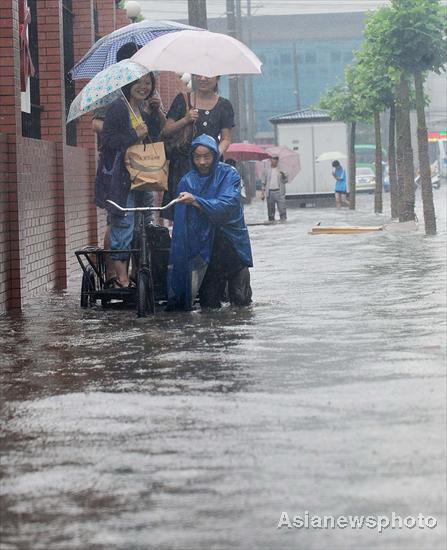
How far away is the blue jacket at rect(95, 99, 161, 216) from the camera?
1395cm

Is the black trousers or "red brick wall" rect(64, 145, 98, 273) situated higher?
"red brick wall" rect(64, 145, 98, 273)

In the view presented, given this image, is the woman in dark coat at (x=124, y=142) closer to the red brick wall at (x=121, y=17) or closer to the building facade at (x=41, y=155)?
the building facade at (x=41, y=155)

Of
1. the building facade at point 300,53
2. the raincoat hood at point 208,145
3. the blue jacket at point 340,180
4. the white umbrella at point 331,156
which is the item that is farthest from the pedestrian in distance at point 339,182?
the building facade at point 300,53

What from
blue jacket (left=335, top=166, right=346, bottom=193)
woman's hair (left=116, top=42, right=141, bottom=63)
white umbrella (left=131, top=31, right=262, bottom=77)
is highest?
woman's hair (left=116, top=42, right=141, bottom=63)

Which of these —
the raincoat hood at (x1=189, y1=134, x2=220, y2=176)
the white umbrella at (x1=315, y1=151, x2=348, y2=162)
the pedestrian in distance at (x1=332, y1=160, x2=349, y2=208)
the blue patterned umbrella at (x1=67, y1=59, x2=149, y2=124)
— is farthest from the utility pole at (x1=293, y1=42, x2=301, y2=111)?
the raincoat hood at (x1=189, y1=134, x2=220, y2=176)

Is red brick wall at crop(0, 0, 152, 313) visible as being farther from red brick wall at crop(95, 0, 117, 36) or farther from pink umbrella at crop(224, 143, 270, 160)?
pink umbrella at crop(224, 143, 270, 160)

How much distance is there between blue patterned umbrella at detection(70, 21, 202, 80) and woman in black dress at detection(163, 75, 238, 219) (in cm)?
115

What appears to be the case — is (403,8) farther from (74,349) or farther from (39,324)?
(74,349)

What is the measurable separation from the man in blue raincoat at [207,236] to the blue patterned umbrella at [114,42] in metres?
2.38

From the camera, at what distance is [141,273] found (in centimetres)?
1303

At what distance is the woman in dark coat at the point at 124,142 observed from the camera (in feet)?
45.7

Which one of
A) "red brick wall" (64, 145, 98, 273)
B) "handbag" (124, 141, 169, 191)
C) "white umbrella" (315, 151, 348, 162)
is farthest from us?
"white umbrella" (315, 151, 348, 162)

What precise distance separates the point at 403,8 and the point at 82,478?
75.7 feet

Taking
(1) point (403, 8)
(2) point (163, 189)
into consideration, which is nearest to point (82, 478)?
(2) point (163, 189)
